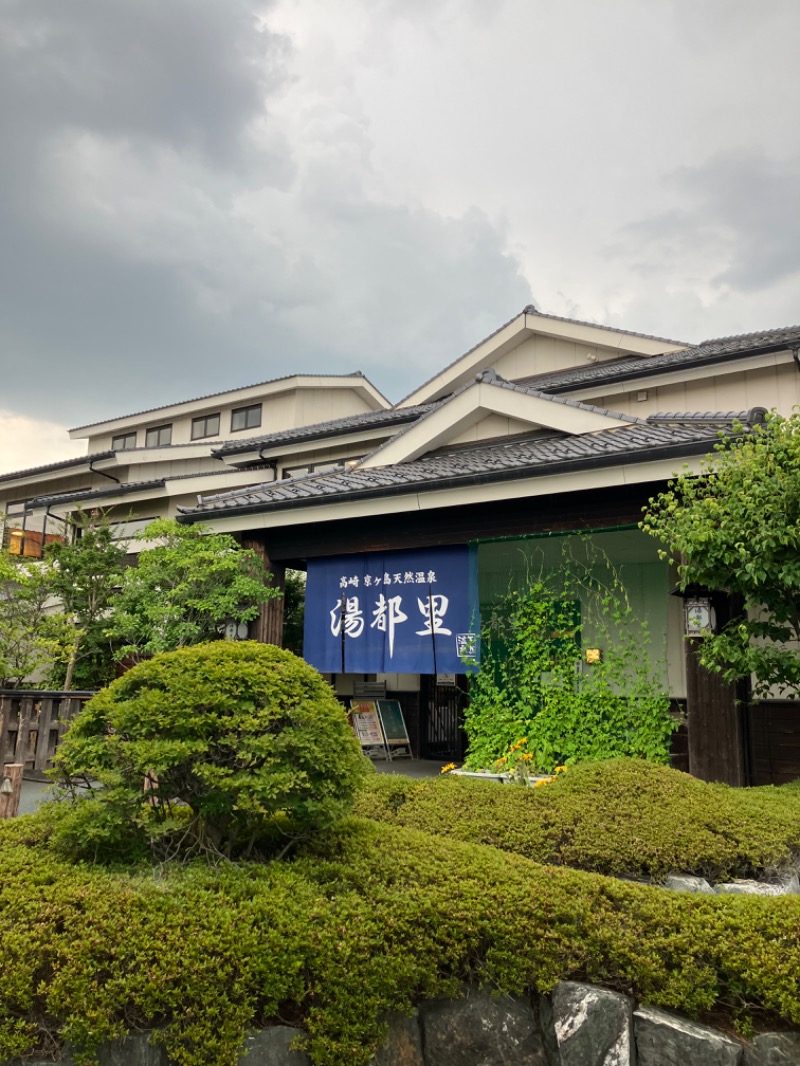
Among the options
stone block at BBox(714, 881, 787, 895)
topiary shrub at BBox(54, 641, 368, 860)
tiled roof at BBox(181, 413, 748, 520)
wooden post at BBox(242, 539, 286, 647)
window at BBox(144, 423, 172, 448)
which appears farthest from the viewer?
window at BBox(144, 423, 172, 448)

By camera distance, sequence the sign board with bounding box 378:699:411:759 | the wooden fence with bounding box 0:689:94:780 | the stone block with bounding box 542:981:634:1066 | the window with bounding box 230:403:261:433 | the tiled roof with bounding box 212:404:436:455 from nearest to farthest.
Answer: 1. the stone block with bounding box 542:981:634:1066
2. the wooden fence with bounding box 0:689:94:780
3. the sign board with bounding box 378:699:411:759
4. the tiled roof with bounding box 212:404:436:455
5. the window with bounding box 230:403:261:433

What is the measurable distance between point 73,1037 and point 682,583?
18.4 ft

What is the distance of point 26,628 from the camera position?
45.8ft

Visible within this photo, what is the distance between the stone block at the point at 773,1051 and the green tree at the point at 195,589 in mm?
7717

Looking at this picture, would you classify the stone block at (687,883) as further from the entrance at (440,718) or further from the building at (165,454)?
the building at (165,454)

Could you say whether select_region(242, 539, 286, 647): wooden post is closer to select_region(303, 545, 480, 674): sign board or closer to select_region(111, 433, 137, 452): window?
select_region(303, 545, 480, 674): sign board

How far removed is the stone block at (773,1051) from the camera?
3113mm

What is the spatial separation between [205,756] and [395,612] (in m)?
5.76

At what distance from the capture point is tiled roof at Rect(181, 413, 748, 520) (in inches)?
306

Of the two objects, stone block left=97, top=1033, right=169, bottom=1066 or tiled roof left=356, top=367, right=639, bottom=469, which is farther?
tiled roof left=356, top=367, right=639, bottom=469

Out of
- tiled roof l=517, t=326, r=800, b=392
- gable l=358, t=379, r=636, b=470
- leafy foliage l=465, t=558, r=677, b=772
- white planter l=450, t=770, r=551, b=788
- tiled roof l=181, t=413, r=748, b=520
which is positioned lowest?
white planter l=450, t=770, r=551, b=788

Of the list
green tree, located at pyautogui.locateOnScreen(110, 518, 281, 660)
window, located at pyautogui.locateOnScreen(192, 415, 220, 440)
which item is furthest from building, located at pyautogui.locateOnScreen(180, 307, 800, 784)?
window, located at pyautogui.locateOnScreen(192, 415, 220, 440)

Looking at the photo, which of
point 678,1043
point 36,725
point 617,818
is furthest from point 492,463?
point 678,1043

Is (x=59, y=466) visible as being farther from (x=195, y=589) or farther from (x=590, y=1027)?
(x=590, y=1027)
